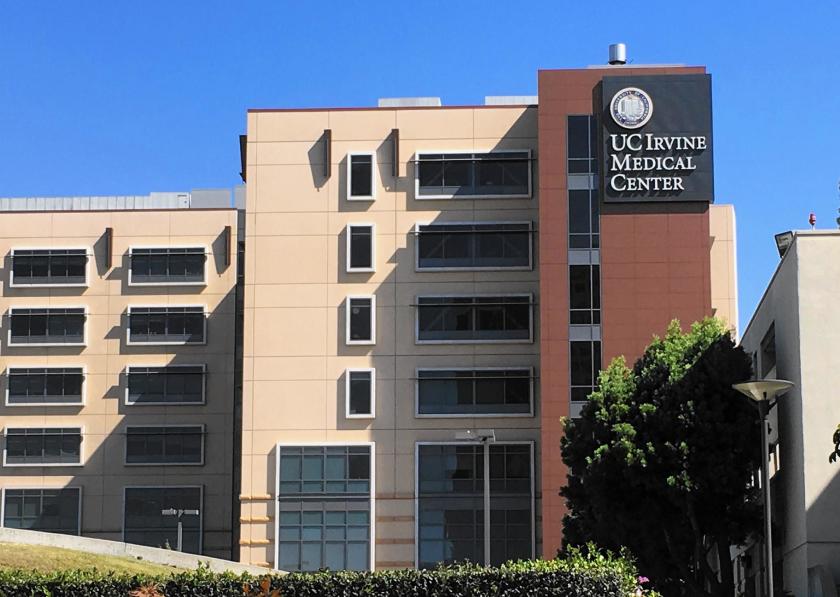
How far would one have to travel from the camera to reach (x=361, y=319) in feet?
275

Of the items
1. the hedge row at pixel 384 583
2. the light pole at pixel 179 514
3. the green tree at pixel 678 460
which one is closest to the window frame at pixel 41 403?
the light pole at pixel 179 514

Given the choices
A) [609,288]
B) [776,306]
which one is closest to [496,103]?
[609,288]

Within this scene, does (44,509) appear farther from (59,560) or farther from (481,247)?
(59,560)

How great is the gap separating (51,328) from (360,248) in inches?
808

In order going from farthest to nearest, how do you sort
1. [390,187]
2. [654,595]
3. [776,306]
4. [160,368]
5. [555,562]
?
[160,368], [390,187], [776,306], [654,595], [555,562]

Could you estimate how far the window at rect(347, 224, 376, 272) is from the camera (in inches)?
3319


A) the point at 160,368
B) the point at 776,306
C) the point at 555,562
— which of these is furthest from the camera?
the point at 160,368

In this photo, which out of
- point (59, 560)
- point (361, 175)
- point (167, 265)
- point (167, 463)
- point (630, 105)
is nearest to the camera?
point (59, 560)

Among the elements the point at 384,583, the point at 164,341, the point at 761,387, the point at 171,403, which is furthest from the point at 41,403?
the point at 761,387

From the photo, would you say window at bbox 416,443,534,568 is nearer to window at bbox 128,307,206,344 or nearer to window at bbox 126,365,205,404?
window at bbox 126,365,205,404

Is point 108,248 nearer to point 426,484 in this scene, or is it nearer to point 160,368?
point 160,368

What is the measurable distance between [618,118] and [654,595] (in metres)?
46.3

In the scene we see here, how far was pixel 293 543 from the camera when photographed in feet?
267

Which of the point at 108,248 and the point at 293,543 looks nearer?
the point at 293,543
